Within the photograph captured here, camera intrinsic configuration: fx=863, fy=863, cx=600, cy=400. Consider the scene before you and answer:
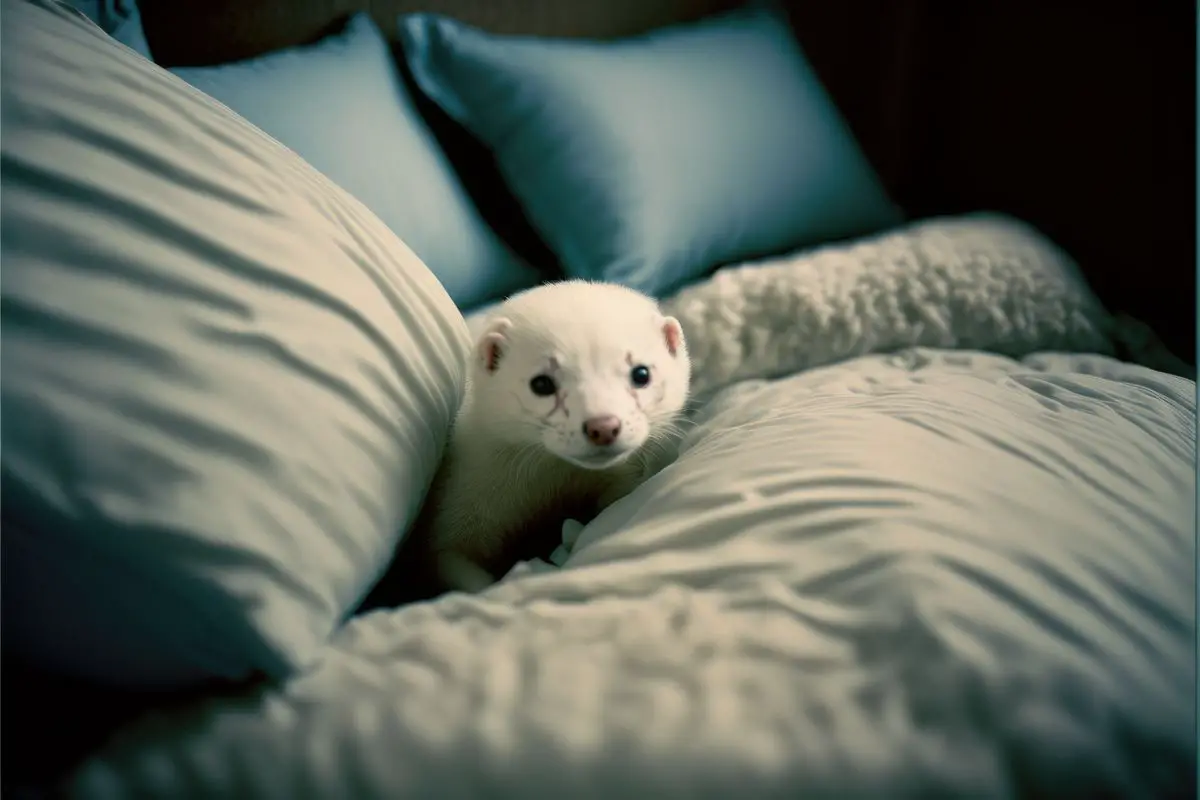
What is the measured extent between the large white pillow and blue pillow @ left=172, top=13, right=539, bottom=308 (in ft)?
1.42

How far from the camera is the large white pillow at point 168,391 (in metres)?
0.50

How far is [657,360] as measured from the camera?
0.96 meters

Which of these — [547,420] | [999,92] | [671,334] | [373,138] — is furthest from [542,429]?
[999,92]

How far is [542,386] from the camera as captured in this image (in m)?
0.91

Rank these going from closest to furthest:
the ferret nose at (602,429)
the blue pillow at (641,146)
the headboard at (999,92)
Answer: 1. the ferret nose at (602,429)
2. the blue pillow at (641,146)
3. the headboard at (999,92)

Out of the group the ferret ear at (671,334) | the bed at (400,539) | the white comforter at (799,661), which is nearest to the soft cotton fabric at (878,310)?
the ferret ear at (671,334)

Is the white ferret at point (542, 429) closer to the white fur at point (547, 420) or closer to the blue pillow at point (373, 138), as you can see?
the white fur at point (547, 420)

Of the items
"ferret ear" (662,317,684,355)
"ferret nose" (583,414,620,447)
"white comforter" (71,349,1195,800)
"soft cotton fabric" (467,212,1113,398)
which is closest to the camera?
"white comforter" (71,349,1195,800)

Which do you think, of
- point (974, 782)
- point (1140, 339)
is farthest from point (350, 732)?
point (1140, 339)

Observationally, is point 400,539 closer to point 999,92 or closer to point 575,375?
point 575,375

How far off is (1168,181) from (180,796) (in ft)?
6.44

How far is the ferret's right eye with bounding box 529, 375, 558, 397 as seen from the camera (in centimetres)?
90

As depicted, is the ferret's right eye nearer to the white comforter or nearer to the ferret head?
the ferret head

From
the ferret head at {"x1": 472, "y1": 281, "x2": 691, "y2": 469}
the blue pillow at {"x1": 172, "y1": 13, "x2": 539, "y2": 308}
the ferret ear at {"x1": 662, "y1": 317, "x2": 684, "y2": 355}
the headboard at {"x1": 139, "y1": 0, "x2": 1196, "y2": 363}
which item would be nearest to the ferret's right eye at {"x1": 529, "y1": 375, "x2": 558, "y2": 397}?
the ferret head at {"x1": 472, "y1": 281, "x2": 691, "y2": 469}
